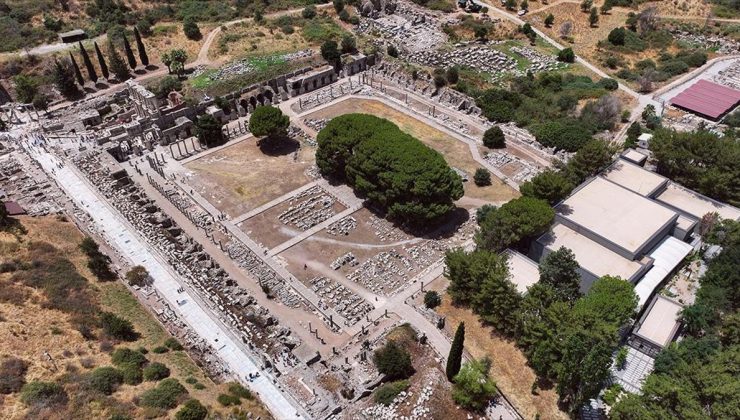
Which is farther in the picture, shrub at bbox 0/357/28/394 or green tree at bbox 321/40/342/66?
green tree at bbox 321/40/342/66

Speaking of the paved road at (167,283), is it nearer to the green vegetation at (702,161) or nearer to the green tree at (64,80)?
the green tree at (64,80)

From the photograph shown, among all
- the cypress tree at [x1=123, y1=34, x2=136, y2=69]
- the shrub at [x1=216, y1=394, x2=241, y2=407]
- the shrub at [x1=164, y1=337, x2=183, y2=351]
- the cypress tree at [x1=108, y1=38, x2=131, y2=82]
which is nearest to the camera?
the shrub at [x1=216, y1=394, x2=241, y2=407]

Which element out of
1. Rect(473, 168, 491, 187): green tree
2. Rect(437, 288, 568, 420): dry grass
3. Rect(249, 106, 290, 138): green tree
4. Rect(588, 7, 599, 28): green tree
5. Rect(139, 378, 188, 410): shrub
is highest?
Rect(249, 106, 290, 138): green tree

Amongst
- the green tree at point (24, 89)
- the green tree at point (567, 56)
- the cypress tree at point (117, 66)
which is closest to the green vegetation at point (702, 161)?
the green tree at point (567, 56)

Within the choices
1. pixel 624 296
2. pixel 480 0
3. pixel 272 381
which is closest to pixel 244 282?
pixel 272 381

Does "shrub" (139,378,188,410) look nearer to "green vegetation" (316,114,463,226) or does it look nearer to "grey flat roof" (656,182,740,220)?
"green vegetation" (316,114,463,226)

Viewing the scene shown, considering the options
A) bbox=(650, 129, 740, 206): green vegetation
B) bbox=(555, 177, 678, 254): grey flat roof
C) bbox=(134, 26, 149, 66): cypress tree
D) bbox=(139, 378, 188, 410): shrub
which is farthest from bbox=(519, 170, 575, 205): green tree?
bbox=(134, 26, 149, 66): cypress tree

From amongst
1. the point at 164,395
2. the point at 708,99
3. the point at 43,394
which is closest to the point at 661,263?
the point at 708,99

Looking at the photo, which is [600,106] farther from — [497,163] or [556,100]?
[497,163]
